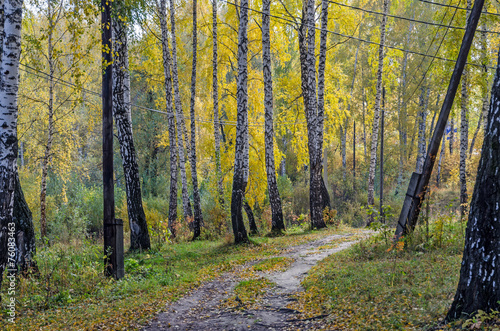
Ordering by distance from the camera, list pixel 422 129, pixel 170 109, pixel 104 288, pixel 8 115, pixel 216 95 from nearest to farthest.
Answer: pixel 8 115 < pixel 104 288 < pixel 170 109 < pixel 216 95 < pixel 422 129

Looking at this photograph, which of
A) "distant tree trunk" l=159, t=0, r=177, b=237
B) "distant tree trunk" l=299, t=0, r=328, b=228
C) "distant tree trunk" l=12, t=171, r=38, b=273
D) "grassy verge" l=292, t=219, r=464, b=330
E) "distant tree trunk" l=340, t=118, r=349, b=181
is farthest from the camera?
"distant tree trunk" l=340, t=118, r=349, b=181

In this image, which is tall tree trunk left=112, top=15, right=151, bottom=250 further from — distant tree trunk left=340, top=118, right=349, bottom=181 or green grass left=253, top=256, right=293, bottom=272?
distant tree trunk left=340, top=118, right=349, bottom=181

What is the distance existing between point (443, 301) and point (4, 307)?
6.24m

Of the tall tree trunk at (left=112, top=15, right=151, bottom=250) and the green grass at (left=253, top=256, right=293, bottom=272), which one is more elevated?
Answer: the tall tree trunk at (left=112, top=15, right=151, bottom=250)

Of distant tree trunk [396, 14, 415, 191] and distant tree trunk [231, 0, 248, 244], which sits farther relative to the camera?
distant tree trunk [396, 14, 415, 191]

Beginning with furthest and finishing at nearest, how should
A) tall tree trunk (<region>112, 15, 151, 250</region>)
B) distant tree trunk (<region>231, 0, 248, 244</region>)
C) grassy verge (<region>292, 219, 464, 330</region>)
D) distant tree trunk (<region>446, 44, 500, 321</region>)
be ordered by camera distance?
distant tree trunk (<region>231, 0, 248, 244</region>), tall tree trunk (<region>112, 15, 151, 250</region>), grassy verge (<region>292, 219, 464, 330</region>), distant tree trunk (<region>446, 44, 500, 321</region>)

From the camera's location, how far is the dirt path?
5.03m

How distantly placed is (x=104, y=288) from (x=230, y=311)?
2.68 metres

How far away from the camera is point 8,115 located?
5035 millimetres

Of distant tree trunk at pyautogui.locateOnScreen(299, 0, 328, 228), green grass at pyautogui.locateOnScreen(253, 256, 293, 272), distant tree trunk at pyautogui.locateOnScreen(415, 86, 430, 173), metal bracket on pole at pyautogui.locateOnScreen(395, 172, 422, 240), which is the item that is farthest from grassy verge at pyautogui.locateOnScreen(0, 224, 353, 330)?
distant tree trunk at pyautogui.locateOnScreen(415, 86, 430, 173)

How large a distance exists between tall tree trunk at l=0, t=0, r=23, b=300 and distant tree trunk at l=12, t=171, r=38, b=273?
2.17 m

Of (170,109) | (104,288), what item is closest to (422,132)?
(170,109)

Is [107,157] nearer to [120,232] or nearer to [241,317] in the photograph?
[120,232]

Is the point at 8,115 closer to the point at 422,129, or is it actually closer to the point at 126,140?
the point at 126,140
